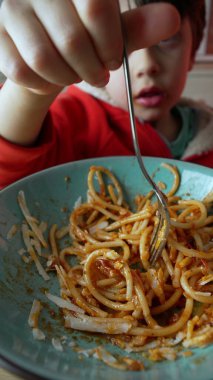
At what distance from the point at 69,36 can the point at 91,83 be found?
0.06m

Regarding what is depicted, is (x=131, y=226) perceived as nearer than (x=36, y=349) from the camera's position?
No

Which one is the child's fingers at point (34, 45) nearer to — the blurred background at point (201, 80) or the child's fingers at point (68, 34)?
the child's fingers at point (68, 34)

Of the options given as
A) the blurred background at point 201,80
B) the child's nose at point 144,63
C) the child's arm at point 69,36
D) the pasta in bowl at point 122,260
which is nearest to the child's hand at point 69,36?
the child's arm at point 69,36

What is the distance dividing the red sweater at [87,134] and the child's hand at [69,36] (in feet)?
1.02

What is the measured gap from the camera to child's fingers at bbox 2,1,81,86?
1.35ft

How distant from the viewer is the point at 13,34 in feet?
1.41

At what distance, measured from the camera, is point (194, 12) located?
0.97m

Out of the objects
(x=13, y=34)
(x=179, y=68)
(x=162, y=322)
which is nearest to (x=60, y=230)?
(x=162, y=322)

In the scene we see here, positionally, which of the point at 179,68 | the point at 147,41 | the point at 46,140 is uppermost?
the point at 147,41

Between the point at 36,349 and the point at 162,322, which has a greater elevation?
the point at 36,349

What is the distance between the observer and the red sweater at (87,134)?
30.8 inches

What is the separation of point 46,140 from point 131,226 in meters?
0.23

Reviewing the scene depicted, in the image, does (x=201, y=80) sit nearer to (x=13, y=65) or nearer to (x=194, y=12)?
(x=194, y=12)

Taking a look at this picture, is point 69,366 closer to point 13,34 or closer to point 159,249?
point 159,249
